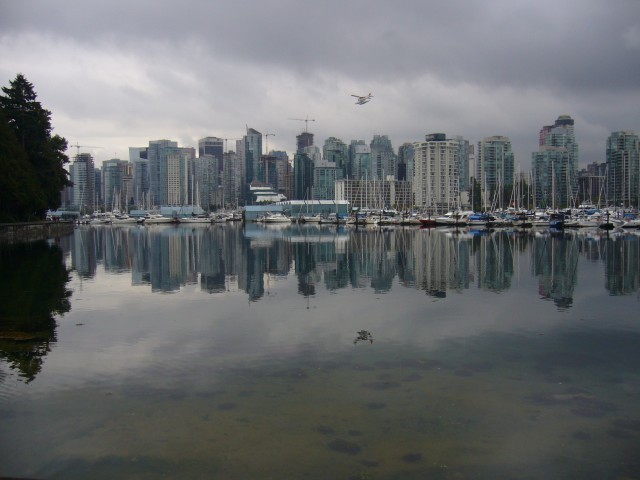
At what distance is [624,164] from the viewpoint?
155250 millimetres

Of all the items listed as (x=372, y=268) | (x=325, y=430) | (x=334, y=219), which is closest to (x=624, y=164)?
(x=334, y=219)

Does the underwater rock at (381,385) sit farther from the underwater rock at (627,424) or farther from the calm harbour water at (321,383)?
the underwater rock at (627,424)

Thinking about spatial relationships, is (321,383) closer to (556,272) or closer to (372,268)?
(372,268)

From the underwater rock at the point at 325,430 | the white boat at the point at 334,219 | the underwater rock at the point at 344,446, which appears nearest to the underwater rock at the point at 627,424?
the underwater rock at the point at 344,446

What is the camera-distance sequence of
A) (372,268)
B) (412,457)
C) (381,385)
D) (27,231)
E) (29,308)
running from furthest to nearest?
1. (27,231)
2. (372,268)
3. (29,308)
4. (381,385)
5. (412,457)

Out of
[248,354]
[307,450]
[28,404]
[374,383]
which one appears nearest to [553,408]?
[374,383]

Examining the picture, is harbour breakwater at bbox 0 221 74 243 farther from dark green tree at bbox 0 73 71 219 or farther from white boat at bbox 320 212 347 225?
white boat at bbox 320 212 347 225

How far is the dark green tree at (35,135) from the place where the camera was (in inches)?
2618

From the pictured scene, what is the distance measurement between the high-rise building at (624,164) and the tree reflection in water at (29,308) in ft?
513

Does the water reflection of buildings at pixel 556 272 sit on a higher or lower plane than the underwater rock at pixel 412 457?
higher

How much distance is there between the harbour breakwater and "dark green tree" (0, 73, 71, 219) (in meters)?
2.16

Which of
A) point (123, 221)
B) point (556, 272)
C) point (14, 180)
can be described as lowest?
point (556, 272)

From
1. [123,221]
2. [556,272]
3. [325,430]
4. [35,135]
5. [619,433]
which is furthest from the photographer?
[123,221]

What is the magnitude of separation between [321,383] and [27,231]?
6159 cm
